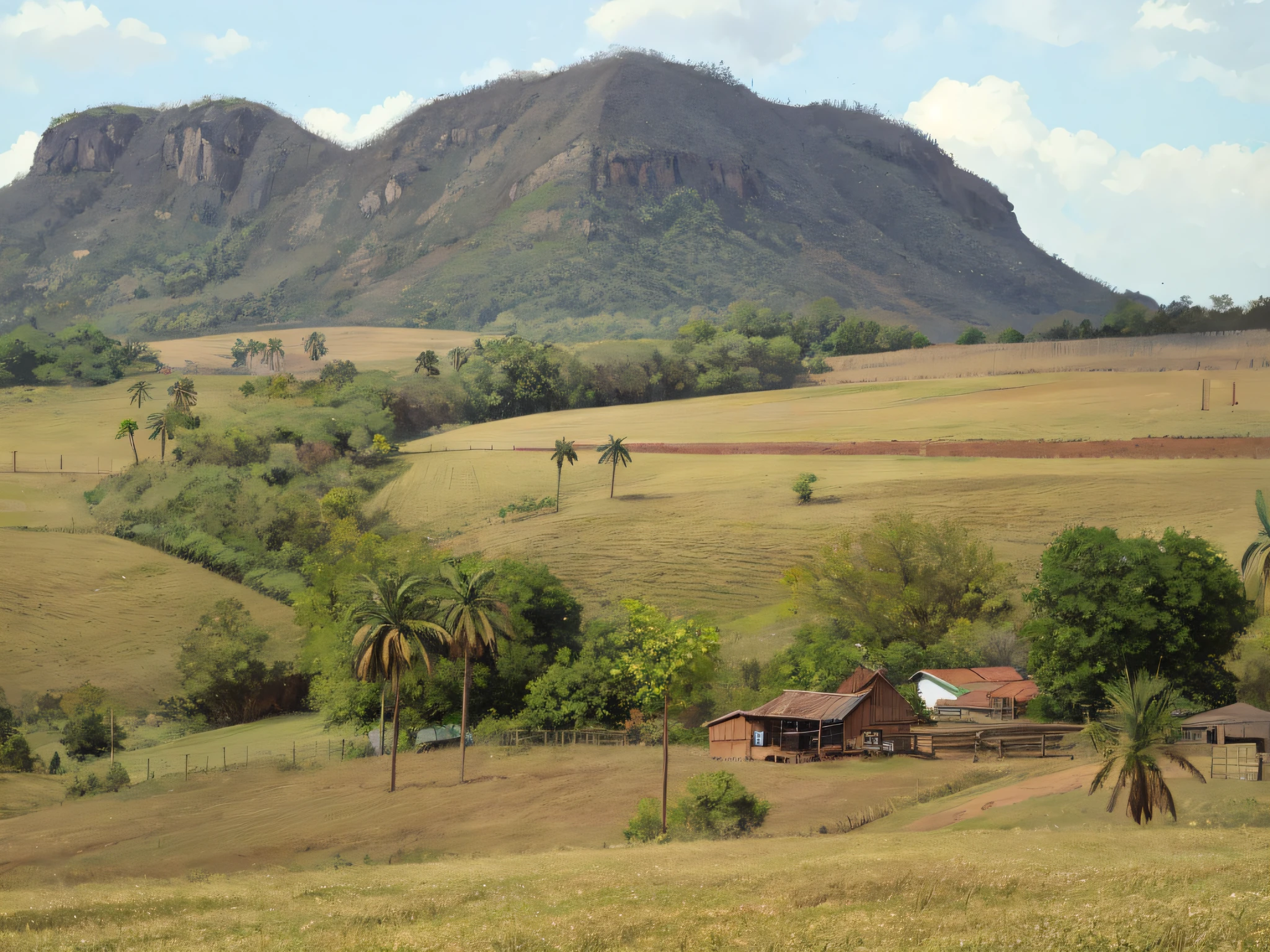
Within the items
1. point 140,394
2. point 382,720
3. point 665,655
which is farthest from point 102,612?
point 140,394

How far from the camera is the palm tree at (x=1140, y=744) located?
89.7 feet

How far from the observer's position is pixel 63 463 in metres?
107

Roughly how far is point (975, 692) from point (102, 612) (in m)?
54.7

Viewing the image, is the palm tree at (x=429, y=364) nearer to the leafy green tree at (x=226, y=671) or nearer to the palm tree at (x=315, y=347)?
the palm tree at (x=315, y=347)

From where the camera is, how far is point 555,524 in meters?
79.8

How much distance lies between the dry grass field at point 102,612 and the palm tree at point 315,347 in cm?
9450

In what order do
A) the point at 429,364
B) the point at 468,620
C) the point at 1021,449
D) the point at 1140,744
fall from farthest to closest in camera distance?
the point at 429,364
the point at 1021,449
the point at 468,620
the point at 1140,744

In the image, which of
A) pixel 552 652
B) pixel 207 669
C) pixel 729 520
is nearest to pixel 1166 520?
pixel 729 520

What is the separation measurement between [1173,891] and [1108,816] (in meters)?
9.37

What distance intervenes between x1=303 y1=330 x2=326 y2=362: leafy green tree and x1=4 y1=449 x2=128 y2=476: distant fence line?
228 ft

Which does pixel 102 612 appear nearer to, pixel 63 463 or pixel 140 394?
pixel 63 463

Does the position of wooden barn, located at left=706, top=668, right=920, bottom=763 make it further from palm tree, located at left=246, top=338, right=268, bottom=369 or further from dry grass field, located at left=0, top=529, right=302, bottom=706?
palm tree, located at left=246, top=338, right=268, bottom=369

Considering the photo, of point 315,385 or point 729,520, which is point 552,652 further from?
point 315,385

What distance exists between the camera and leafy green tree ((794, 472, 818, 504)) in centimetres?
7825
